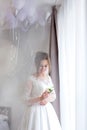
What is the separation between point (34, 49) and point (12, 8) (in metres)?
0.32

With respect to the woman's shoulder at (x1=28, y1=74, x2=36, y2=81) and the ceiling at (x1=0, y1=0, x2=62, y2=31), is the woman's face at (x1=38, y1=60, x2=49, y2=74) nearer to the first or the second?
the woman's shoulder at (x1=28, y1=74, x2=36, y2=81)

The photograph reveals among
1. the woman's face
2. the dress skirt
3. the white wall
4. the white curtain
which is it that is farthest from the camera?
the white wall

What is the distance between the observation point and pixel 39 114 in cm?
133

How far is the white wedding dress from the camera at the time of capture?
52.2 inches

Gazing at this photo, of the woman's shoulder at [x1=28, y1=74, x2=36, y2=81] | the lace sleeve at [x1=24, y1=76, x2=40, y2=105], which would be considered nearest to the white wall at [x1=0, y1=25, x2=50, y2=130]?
the woman's shoulder at [x1=28, y1=74, x2=36, y2=81]

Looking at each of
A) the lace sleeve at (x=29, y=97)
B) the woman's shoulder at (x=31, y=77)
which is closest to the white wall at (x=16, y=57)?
the woman's shoulder at (x=31, y=77)

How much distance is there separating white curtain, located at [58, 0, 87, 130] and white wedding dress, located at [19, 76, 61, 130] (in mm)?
96

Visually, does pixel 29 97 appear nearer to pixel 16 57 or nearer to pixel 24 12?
pixel 16 57

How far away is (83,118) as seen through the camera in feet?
3.34

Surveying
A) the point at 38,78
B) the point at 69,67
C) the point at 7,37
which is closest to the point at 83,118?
the point at 69,67

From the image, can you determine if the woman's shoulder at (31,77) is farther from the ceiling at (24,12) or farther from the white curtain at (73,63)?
the ceiling at (24,12)

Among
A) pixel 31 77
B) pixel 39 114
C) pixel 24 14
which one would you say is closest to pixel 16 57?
pixel 31 77

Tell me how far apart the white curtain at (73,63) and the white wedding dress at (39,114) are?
10 centimetres

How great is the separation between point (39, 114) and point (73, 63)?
376 mm
